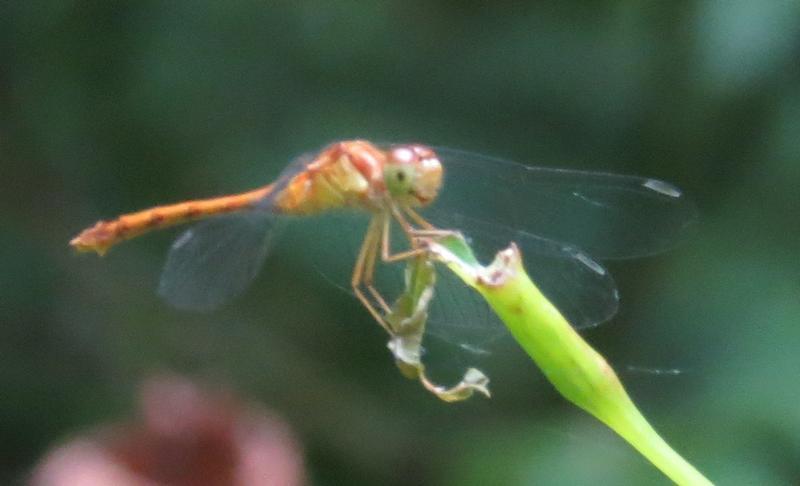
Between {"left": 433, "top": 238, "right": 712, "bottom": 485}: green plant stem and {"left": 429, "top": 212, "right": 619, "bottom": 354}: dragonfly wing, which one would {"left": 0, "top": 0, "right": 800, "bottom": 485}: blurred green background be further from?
{"left": 433, "top": 238, "right": 712, "bottom": 485}: green plant stem

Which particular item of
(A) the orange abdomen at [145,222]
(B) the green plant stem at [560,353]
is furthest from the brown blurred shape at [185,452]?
(B) the green plant stem at [560,353]

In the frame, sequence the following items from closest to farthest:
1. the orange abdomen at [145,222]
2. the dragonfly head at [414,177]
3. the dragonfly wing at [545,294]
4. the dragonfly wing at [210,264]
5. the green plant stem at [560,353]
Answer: the green plant stem at [560,353] < the dragonfly wing at [545,294] < the dragonfly head at [414,177] < the dragonfly wing at [210,264] < the orange abdomen at [145,222]

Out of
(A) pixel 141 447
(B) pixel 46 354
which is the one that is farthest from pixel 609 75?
(B) pixel 46 354

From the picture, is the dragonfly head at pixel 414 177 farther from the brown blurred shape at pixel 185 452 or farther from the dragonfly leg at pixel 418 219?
the brown blurred shape at pixel 185 452

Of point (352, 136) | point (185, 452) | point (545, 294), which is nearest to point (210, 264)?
point (545, 294)

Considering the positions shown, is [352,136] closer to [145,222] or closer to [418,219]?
[145,222]

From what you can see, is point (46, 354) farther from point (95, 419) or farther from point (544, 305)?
point (544, 305)
